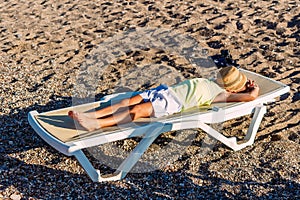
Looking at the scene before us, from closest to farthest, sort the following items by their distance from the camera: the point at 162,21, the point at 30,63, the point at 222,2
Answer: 1. the point at 30,63
2. the point at 162,21
3. the point at 222,2

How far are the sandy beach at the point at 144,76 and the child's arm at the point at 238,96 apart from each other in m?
0.44

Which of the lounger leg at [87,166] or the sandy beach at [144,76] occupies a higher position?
the lounger leg at [87,166]

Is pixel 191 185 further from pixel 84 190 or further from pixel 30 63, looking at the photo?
pixel 30 63

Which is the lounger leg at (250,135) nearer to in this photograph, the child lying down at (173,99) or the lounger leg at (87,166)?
the child lying down at (173,99)

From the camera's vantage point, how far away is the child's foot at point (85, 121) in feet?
16.3

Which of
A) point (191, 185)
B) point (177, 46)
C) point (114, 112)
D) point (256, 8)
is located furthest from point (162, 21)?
point (191, 185)

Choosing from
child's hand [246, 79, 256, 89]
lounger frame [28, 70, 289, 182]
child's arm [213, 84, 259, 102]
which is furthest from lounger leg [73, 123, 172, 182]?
child's hand [246, 79, 256, 89]

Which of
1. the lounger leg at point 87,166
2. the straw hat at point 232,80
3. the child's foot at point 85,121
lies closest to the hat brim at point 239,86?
the straw hat at point 232,80

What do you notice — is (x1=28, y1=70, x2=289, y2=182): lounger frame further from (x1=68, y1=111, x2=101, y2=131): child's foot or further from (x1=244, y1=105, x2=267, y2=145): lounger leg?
(x1=68, y1=111, x2=101, y2=131): child's foot

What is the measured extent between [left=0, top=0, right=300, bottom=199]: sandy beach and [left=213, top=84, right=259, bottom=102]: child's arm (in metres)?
0.44

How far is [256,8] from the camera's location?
9266mm

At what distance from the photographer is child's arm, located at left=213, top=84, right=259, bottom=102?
555 centimetres

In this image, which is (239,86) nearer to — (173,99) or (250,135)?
(250,135)

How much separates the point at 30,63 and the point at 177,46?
2.19 m
